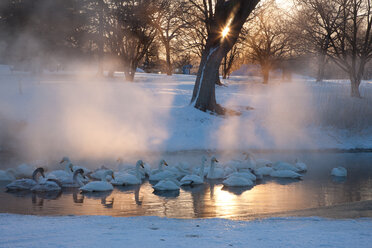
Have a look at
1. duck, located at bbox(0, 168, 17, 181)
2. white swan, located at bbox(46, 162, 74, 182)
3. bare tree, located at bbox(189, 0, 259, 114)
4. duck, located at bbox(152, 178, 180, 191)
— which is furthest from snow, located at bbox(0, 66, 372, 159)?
duck, located at bbox(152, 178, 180, 191)

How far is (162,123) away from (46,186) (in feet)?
28.6

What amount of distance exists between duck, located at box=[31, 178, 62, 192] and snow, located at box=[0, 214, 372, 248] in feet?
10.4

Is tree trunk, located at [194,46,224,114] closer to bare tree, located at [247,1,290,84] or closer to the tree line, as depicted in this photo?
the tree line

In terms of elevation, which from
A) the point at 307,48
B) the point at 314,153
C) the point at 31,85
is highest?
the point at 307,48

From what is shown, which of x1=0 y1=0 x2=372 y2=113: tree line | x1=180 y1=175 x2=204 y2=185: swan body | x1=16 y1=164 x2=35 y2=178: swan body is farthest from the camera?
x1=0 y1=0 x2=372 y2=113: tree line

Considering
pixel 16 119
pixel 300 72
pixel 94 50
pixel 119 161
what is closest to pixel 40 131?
pixel 16 119

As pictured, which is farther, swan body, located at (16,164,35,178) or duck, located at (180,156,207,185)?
swan body, located at (16,164,35,178)

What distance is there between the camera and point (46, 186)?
434 inches

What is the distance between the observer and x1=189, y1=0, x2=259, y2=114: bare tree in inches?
779

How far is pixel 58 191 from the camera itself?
36.7ft

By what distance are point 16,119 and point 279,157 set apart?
10.8m

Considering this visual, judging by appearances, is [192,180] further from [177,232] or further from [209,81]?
[209,81]

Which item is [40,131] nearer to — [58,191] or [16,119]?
[16,119]

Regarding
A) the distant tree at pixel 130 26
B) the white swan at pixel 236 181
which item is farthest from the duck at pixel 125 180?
the distant tree at pixel 130 26
